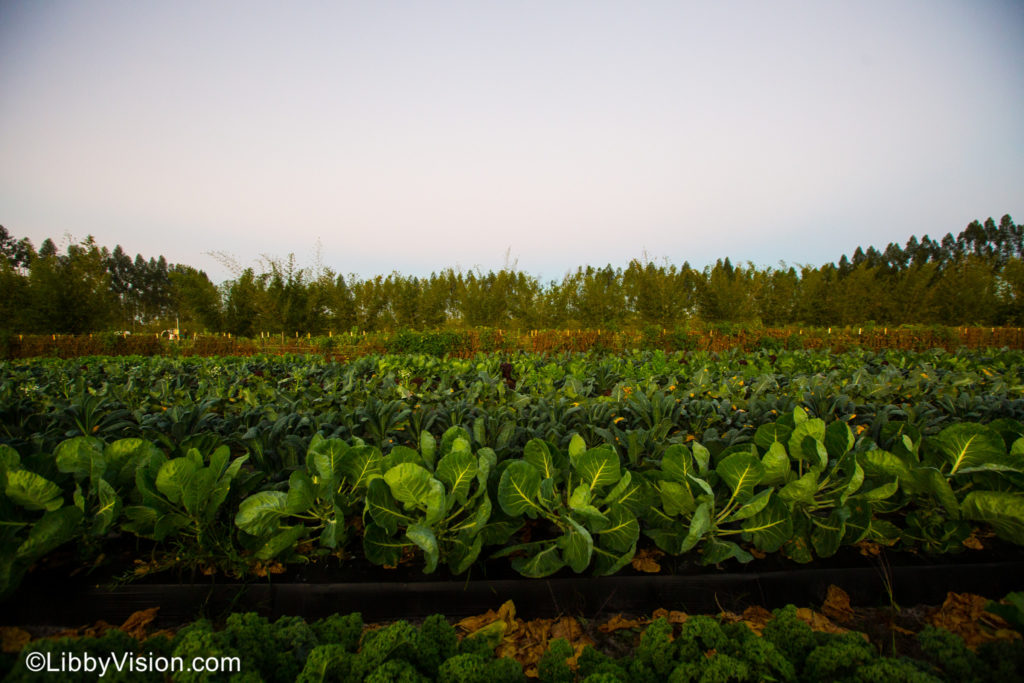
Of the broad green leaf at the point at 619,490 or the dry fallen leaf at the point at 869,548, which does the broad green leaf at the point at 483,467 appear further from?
the dry fallen leaf at the point at 869,548

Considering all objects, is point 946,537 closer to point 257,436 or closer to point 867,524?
point 867,524

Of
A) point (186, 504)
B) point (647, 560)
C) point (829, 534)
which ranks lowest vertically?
point (647, 560)

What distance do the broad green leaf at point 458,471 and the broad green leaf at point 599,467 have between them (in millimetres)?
302

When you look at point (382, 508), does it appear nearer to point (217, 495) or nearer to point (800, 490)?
point (217, 495)

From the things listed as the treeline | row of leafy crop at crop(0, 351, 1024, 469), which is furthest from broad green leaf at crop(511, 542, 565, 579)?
the treeline

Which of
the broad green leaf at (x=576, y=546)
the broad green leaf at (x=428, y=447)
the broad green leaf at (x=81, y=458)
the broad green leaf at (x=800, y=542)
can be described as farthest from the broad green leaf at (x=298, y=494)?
the broad green leaf at (x=800, y=542)

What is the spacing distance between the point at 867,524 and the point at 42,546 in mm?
2118

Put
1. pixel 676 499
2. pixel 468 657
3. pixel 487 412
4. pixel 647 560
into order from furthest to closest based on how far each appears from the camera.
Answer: pixel 487 412
pixel 647 560
pixel 676 499
pixel 468 657

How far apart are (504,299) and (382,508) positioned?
1880 cm

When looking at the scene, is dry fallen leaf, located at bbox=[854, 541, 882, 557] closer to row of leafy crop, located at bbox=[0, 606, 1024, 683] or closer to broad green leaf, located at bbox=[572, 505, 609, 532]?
row of leafy crop, located at bbox=[0, 606, 1024, 683]

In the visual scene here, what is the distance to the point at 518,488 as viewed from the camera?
4.01ft

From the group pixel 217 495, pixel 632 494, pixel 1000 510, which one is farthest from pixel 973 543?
pixel 217 495

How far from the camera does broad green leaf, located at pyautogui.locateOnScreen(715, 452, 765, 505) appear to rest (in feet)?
4.10

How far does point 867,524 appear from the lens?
1.28 m
